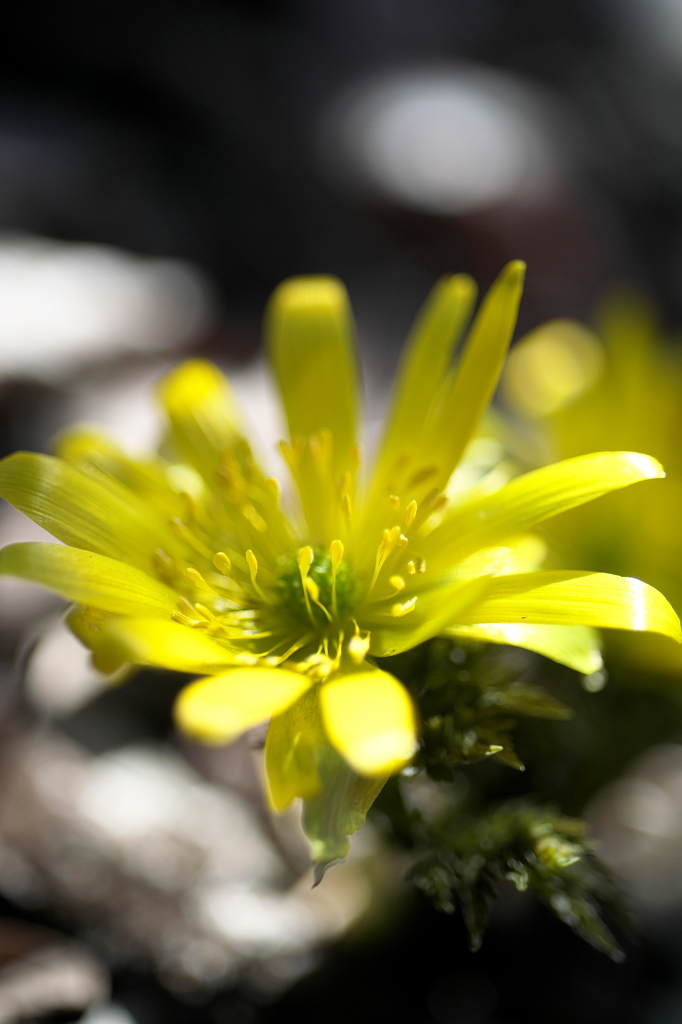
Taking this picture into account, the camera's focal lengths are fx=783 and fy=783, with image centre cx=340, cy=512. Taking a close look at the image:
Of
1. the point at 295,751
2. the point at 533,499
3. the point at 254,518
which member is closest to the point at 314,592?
the point at 254,518

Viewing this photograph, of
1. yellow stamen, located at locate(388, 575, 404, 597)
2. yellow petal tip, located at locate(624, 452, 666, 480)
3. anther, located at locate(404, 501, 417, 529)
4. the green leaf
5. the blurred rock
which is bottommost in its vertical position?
the blurred rock

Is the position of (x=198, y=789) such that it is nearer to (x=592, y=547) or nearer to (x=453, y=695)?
(x=453, y=695)

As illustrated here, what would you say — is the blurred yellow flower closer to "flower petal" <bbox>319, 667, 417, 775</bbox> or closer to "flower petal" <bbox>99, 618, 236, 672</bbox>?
"flower petal" <bbox>319, 667, 417, 775</bbox>

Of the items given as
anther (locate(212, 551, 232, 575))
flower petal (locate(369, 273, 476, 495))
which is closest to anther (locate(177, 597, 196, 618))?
anther (locate(212, 551, 232, 575))

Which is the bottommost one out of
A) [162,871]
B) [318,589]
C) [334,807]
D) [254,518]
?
[162,871]

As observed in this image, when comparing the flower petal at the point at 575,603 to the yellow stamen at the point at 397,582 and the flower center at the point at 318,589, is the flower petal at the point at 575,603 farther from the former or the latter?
the flower center at the point at 318,589

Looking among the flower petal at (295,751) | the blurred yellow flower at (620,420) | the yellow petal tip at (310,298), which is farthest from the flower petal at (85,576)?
the blurred yellow flower at (620,420)

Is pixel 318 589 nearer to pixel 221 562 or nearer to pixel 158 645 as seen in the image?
pixel 221 562
